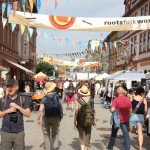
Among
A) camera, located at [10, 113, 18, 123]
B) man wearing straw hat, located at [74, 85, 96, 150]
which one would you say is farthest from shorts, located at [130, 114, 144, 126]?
camera, located at [10, 113, 18, 123]

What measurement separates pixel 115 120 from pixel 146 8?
3315 cm

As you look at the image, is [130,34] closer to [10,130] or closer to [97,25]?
[97,25]

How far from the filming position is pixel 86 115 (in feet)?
24.2

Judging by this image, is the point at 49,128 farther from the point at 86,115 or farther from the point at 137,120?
the point at 137,120

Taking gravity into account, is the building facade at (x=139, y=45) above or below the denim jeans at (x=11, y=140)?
above

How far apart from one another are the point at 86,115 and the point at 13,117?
7.75 feet

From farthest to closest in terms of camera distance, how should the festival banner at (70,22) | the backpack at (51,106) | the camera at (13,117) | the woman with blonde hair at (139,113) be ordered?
the festival banner at (70,22) → the woman with blonde hair at (139,113) → the backpack at (51,106) → the camera at (13,117)

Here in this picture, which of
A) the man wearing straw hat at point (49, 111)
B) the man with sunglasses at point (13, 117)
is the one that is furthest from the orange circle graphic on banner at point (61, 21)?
the man with sunglasses at point (13, 117)

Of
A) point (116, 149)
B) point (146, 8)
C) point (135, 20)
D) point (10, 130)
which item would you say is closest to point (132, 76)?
point (135, 20)

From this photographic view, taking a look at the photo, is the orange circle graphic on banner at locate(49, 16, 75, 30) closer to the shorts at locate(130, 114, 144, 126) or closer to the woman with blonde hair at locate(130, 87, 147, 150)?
the woman with blonde hair at locate(130, 87, 147, 150)

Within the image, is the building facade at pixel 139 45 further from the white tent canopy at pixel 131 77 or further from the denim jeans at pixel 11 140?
the denim jeans at pixel 11 140

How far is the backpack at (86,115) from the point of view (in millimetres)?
7383

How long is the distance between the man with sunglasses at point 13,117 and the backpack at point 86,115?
2130mm

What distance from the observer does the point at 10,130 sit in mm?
5391
